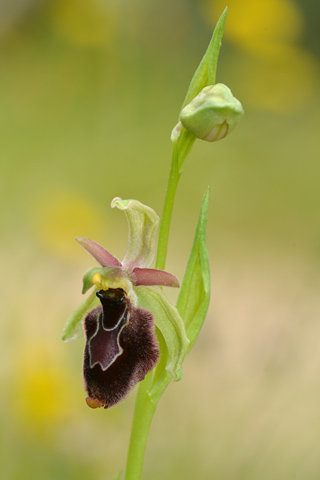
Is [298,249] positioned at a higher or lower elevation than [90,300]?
higher

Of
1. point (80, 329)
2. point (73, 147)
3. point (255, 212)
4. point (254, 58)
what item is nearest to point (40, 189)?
point (73, 147)

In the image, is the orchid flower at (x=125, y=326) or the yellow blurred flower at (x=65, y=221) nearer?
the orchid flower at (x=125, y=326)

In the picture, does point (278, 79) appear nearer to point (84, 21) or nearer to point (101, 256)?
point (84, 21)

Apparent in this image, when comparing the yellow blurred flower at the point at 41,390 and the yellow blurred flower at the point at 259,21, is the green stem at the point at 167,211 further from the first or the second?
the yellow blurred flower at the point at 259,21

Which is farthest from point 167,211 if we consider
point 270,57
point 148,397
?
point 270,57

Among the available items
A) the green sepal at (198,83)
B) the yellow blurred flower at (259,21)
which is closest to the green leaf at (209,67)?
the green sepal at (198,83)

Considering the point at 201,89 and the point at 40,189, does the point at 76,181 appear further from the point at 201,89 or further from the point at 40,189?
the point at 201,89

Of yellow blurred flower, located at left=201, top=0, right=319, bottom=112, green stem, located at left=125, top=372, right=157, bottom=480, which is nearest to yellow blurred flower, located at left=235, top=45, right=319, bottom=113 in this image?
yellow blurred flower, located at left=201, top=0, right=319, bottom=112
